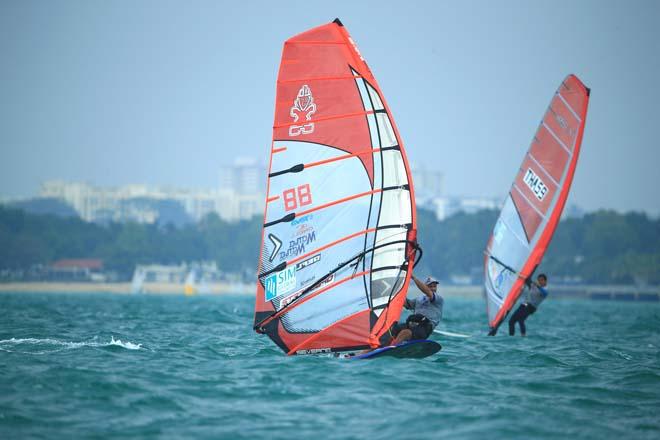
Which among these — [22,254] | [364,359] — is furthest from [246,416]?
[22,254]

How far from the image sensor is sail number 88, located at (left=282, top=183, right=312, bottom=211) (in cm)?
1589

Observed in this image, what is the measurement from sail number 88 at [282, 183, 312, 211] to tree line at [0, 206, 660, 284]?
126732 millimetres

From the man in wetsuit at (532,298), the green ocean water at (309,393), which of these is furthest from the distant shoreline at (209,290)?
the green ocean water at (309,393)

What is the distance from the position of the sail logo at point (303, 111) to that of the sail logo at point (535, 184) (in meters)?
8.77

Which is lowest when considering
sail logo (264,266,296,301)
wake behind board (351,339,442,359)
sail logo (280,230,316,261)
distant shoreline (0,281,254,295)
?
distant shoreline (0,281,254,295)

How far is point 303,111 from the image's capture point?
52.3ft

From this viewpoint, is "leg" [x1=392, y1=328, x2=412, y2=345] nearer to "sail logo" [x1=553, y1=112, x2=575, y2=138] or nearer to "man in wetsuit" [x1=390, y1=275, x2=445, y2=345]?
"man in wetsuit" [x1=390, y1=275, x2=445, y2=345]

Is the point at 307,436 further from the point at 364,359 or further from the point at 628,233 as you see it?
the point at 628,233

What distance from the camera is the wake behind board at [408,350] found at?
1559cm

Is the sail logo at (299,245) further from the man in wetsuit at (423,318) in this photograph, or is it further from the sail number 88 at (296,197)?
the man in wetsuit at (423,318)

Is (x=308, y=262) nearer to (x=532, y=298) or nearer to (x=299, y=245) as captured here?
(x=299, y=245)

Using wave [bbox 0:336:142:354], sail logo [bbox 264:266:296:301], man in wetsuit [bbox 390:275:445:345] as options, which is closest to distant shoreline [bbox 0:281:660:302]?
wave [bbox 0:336:142:354]

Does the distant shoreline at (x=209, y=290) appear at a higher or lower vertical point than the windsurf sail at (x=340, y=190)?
lower

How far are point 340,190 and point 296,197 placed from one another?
0.70 metres
